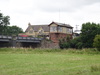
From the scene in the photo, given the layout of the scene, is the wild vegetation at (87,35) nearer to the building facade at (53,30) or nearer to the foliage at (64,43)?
the foliage at (64,43)

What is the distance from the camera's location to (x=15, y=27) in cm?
17575

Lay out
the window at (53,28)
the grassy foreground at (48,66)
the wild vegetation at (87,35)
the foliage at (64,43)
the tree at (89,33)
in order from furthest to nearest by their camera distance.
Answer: the window at (53,28) → the foliage at (64,43) → the tree at (89,33) → the wild vegetation at (87,35) → the grassy foreground at (48,66)

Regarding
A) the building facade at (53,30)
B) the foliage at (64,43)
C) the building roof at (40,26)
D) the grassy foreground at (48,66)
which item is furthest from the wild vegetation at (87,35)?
the grassy foreground at (48,66)

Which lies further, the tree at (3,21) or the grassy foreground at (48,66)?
the tree at (3,21)

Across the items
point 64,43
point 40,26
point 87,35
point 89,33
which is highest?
point 40,26

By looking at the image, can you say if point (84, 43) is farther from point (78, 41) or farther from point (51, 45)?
point (51, 45)

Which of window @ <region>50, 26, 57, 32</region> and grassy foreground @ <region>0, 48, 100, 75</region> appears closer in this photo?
grassy foreground @ <region>0, 48, 100, 75</region>

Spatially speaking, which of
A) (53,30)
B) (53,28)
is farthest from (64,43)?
(53,28)

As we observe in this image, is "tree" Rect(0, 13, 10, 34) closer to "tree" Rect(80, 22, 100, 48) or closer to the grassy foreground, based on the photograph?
"tree" Rect(80, 22, 100, 48)

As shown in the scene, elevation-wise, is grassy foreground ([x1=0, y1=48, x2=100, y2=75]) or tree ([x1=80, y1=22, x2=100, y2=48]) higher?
tree ([x1=80, y1=22, x2=100, y2=48])

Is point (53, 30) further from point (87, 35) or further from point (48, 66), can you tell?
point (48, 66)

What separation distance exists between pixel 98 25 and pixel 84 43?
383 inches

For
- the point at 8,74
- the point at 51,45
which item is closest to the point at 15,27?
the point at 51,45

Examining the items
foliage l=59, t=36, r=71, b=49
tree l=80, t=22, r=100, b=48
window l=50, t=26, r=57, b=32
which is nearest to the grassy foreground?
tree l=80, t=22, r=100, b=48
